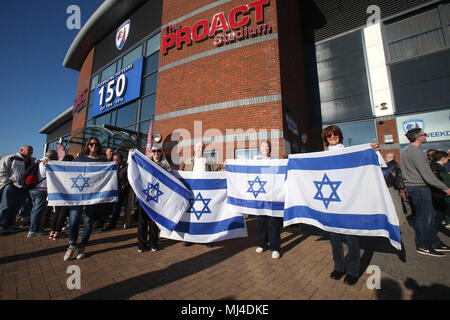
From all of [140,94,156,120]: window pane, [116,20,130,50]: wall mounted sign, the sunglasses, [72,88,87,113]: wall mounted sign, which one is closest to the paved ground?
A: the sunglasses

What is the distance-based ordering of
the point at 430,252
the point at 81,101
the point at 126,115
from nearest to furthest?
the point at 430,252
the point at 126,115
the point at 81,101

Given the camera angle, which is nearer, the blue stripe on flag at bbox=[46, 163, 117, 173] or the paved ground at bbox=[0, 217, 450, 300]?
the paved ground at bbox=[0, 217, 450, 300]

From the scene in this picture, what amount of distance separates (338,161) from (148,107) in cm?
1185

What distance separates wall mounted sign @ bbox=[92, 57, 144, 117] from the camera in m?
13.0

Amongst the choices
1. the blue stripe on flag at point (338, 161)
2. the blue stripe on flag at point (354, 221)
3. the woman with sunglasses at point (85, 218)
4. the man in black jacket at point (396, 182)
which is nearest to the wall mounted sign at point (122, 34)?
the woman with sunglasses at point (85, 218)

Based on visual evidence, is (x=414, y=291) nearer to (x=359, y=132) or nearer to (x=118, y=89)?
(x=359, y=132)

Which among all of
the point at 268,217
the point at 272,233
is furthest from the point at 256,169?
the point at 272,233

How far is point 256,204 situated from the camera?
353 centimetres

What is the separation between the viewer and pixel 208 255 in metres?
3.39

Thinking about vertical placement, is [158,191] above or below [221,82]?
below

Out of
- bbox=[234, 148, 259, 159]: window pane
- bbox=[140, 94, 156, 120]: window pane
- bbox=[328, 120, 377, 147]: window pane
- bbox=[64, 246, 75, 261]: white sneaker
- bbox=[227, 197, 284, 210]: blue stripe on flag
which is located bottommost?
bbox=[64, 246, 75, 261]: white sneaker

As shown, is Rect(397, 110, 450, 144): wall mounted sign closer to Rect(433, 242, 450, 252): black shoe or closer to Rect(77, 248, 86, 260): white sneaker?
Rect(433, 242, 450, 252): black shoe

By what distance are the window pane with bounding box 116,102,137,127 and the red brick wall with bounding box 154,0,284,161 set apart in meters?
3.22

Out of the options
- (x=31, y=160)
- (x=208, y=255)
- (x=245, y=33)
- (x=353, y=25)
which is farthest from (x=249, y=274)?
(x=353, y=25)
